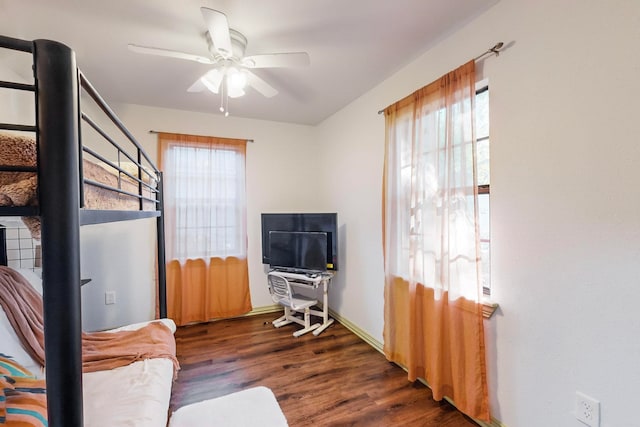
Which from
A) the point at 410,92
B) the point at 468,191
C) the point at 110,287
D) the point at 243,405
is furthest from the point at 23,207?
the point at 110,287

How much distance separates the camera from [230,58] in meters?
1.72

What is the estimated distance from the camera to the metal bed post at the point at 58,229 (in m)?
0.58

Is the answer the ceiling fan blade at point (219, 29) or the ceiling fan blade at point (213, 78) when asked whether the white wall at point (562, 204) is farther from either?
the ceiling fan blade at point (213, 78)

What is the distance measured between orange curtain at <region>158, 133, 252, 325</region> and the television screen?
0.40 meters

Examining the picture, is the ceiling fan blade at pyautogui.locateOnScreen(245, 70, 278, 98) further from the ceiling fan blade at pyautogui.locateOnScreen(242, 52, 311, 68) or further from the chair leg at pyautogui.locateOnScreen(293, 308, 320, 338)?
the chair leg at pyautogui.locateOnScreen(293, 308, 320, 338)

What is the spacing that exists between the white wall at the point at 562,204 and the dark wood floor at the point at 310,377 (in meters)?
0.55

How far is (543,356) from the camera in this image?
1.35 m

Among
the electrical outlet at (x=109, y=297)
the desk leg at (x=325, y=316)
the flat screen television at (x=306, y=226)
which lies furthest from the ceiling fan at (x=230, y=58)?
the electrical outlet at (x=109, y=297)

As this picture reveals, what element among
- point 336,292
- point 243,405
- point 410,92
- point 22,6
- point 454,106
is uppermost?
point 22,6

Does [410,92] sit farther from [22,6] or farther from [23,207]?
[22,6]

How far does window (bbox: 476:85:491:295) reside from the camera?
166 cm

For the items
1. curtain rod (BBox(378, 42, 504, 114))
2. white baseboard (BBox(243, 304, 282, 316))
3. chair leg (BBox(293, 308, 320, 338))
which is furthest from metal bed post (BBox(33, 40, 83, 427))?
white baseboard (BBox(243, 304, 282, 316))

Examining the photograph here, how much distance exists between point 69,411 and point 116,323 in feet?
9.31

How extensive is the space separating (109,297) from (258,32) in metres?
2.88
